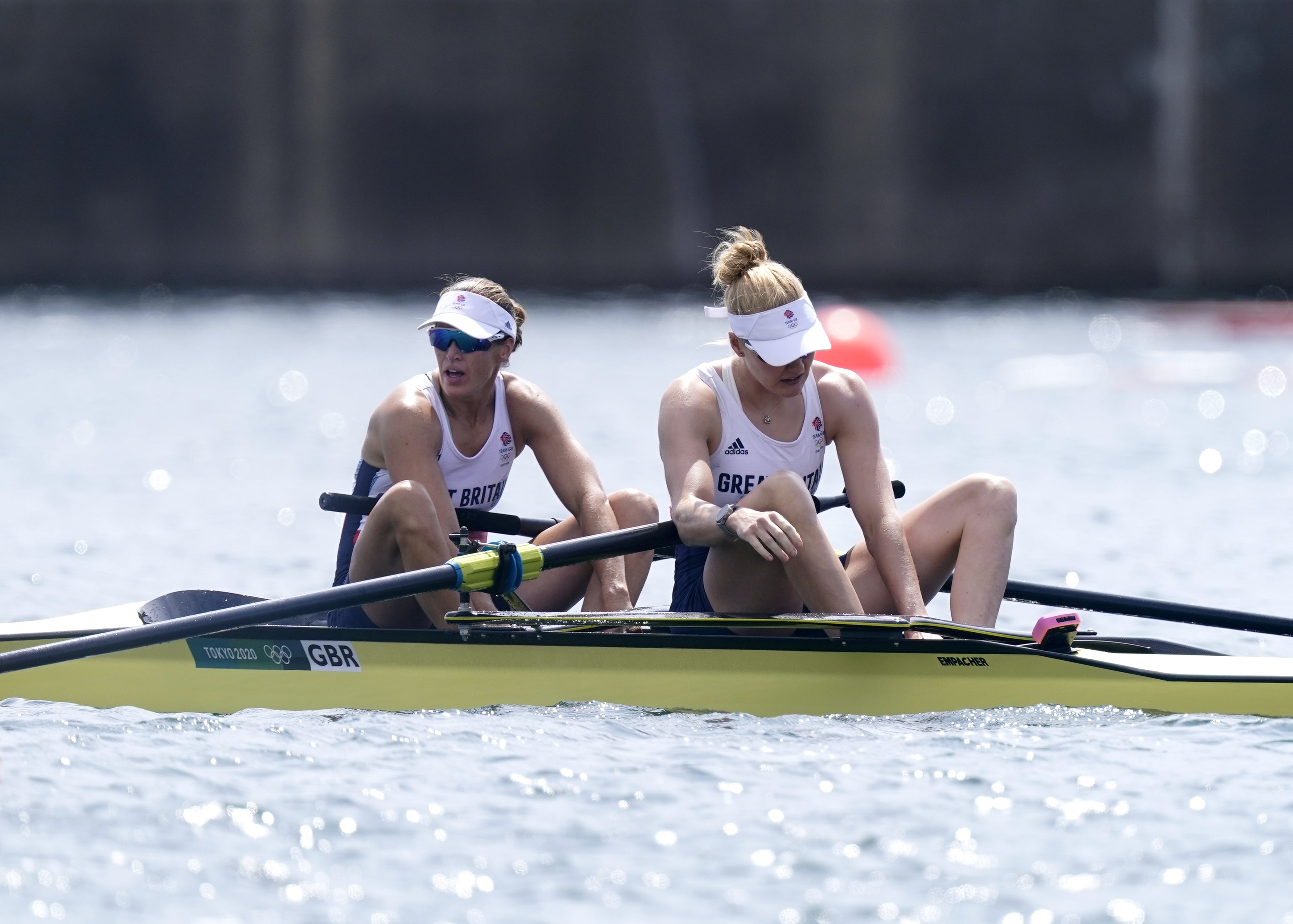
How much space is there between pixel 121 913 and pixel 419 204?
71.6ft

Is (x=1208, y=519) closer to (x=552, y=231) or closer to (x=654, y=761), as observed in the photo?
(x=654, y=761)

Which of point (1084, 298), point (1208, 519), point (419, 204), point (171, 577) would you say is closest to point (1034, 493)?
point (1208, 519)

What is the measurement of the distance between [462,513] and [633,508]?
0.54 m

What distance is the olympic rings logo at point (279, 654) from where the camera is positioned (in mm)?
5258

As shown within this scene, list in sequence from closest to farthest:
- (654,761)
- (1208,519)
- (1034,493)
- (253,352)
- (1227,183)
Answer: (654,761), (1208,519), (1034,493), (253,352), (1227,183)

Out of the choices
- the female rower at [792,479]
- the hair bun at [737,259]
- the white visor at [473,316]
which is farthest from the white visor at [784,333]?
the white visor at [473,316]

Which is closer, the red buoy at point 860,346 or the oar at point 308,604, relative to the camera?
the oar at point 308,604

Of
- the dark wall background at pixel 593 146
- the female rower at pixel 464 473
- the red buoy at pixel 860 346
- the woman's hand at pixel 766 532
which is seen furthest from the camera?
the dark wall background at pixel 593 146

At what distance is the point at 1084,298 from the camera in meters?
24.3

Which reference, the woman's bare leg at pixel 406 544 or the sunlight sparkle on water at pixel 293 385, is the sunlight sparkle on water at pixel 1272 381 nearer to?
the sunlight sparkle on water at pixel 293 385

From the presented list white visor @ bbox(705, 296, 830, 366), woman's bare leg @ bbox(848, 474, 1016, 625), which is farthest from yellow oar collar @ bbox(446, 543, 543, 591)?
woman's bare leg @ bbox(848, 474, 1016, 625)

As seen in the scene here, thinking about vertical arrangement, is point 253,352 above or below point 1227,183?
below

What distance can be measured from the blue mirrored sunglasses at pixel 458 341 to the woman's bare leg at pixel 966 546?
4.42ft

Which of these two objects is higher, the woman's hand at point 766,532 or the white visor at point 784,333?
the white visor at point 784,333
